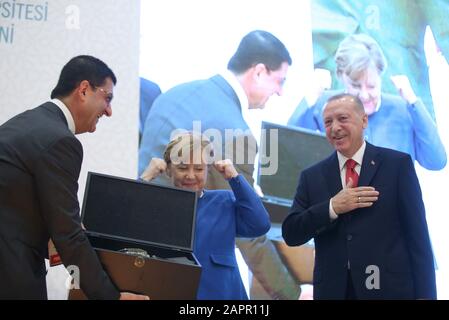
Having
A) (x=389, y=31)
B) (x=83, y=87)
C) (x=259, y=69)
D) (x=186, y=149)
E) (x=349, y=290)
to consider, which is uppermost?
(x=389, y=31)

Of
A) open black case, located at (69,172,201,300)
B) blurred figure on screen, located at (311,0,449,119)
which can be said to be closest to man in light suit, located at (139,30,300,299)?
blurred figure on screen, located at (311,0,449,119)

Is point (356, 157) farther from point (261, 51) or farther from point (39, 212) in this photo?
point (261, 51)

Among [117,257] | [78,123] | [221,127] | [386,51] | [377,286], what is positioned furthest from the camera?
[386,51]

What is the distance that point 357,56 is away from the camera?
164 inches

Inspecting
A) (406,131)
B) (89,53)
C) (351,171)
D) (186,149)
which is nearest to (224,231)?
(186,149)

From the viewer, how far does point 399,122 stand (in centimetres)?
411

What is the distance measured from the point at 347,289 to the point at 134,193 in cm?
89

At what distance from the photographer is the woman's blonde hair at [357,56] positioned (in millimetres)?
4141

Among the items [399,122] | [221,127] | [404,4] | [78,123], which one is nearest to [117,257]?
[78,123]

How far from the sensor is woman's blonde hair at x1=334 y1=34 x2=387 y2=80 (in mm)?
4141

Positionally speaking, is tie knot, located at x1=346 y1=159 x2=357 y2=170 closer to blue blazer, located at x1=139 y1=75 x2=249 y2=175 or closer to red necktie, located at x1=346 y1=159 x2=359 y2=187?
red necktie, located at x1=346 y1=159 x2=359 y2=187

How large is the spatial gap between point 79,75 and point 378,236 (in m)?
1.26

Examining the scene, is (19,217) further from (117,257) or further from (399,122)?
(399,122)

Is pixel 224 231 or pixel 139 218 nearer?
pixel 139 218
